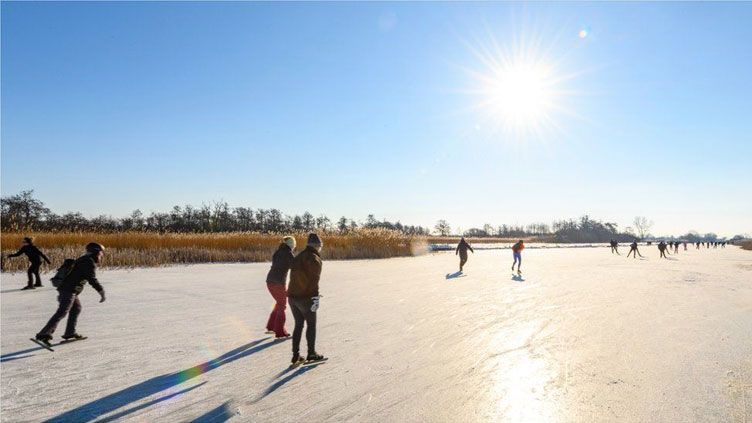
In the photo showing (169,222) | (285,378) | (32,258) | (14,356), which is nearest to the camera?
(285,378)

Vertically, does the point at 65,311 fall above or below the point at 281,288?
below

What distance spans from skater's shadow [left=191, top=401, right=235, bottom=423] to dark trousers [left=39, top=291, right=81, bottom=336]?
384 centimetres

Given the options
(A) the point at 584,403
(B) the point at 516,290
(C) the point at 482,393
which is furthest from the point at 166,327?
(B) the point at 516,290

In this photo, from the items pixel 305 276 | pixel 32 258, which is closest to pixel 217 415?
pixel 305 276

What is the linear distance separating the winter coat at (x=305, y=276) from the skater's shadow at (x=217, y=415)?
1.61 metres

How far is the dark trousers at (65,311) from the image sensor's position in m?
5.92

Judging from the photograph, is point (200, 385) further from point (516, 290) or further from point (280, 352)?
point (516, 290)

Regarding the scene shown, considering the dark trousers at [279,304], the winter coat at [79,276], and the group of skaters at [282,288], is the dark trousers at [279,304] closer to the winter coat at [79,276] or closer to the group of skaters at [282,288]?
the group of skaters at [282,288]

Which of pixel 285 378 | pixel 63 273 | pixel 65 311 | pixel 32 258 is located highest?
pixel 63 273

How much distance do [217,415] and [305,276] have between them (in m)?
1.89

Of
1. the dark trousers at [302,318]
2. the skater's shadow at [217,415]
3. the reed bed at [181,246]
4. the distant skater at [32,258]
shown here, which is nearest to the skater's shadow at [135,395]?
the skater's shadow at [217,415]

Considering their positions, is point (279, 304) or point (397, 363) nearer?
point (397, 363)

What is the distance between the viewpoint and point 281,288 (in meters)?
6.60

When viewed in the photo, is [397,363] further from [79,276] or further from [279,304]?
[79,276]
